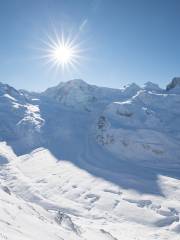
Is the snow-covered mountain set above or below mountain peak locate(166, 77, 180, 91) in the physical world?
below

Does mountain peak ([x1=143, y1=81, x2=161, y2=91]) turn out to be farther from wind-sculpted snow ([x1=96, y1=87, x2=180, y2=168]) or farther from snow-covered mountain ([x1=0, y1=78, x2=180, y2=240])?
wind-sculpted snow ([x1=96, y1=87, x2=180, y2=168])

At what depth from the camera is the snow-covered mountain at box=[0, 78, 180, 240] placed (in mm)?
34938

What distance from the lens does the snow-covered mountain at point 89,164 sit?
34.9 m

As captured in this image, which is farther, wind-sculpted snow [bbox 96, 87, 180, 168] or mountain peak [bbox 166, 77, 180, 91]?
mountain peak [bbox 166, 77, 180, 91]

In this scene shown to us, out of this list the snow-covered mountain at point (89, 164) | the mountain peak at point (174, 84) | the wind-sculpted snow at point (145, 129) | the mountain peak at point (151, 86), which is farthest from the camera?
the mountain peak at point (151, 86)

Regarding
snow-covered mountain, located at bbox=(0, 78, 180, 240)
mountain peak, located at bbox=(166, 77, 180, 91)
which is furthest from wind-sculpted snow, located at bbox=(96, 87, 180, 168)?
mountain peak, located at bbox=(166, 77, 180, 91)

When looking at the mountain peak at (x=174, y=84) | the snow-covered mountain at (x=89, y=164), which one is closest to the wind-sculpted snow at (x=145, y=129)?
the snow-covered mountain at (x=89, y=164)

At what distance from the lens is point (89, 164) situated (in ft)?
262

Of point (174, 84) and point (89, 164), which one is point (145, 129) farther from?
point (174, 84)

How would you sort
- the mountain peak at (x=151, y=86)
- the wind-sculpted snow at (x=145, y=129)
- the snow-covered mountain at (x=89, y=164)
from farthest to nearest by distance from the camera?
the mountain peak at (x=151, y=86) < the wind-sculpted snow at (x=145, y=129) < the snow-covered mountain at (x=89, y=164)

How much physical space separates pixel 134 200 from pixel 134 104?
7214 centimetres

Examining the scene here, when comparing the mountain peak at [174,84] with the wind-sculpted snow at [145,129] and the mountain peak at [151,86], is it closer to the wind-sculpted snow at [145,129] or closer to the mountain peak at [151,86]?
the mountain peak at [151,86]

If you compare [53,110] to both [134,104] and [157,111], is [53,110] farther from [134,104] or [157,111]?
[157,111]

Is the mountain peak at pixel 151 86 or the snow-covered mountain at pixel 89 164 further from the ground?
the mountain peak at pixel 151 86
